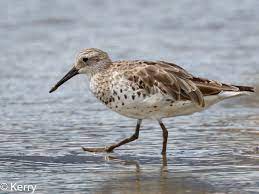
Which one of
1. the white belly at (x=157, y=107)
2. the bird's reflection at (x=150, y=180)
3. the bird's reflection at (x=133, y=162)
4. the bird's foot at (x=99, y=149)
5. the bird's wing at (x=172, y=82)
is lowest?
the bird's reflection at (x=150, y=180)

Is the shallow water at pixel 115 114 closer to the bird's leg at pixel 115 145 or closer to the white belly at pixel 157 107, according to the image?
the bird's leg at pixel 115 145

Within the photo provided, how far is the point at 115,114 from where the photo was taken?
10.6 meters

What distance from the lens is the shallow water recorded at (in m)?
7.90

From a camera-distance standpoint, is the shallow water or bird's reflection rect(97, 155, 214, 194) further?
the shallow water

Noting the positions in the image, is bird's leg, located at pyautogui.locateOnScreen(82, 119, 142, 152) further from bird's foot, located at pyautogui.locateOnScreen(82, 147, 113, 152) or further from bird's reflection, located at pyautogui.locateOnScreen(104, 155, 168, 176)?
bird's reflection, located at pyautogui.locateOnScreen(104, 155, 168, 176)

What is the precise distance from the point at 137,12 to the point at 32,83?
4.68 meters

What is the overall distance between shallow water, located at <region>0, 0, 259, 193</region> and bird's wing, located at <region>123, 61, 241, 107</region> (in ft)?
1.77

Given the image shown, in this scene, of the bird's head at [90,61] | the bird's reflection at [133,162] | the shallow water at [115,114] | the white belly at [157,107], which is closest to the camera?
the shallow water at [115,114]

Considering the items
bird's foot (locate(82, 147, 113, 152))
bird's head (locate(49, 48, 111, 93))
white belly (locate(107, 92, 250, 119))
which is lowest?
bird's foot (locate(82, 147, 113, 152))

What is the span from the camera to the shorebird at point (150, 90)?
8.78m

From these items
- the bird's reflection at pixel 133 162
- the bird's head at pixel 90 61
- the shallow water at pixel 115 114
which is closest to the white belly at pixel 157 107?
the shallow water at pixel 115 114

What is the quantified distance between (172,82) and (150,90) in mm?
283

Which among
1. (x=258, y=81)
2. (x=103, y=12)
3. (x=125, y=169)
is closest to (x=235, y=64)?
(x=258, y=81)

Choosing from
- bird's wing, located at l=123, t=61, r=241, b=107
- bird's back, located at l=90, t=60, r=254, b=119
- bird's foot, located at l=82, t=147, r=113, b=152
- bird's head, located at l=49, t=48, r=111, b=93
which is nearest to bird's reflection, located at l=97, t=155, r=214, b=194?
Answer: bird's foot, located at l=82, t=147, r=113, b=152
